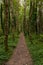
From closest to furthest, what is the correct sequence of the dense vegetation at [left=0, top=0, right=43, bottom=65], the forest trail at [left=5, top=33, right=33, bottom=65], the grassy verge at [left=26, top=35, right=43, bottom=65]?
the forest trail at [left=5, top=33, right=33, bottom=65] → the grassy verge at [left=26, top=35, right=43, bottom=65] → the dense vegetation at [left=0, top=0, right=43, bottom=65]

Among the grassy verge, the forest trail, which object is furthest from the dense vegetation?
the forest trail

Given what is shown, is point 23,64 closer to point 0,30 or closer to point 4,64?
point 4,64

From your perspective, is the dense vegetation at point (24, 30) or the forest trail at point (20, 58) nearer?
the forest trail at point (20, 58)

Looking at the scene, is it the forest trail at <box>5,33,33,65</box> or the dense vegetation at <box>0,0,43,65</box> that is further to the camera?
the dense vegetation at <box>0,0,43,65</box>

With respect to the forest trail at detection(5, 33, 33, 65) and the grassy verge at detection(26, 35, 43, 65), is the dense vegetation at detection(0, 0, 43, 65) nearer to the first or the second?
the grassy verge at detection(26, 35, 43, 65)

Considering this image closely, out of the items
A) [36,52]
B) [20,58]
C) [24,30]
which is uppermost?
[20,58]

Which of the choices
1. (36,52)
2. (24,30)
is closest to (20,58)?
(36,52)

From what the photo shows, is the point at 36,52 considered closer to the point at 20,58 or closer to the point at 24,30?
the point at 20,58

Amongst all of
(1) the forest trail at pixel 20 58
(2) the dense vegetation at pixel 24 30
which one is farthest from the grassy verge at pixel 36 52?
(1) the forest trail at pixel 20 58

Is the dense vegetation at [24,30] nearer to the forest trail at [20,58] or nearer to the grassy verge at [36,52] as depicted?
the grassy verge at [36,52]

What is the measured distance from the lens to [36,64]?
1091cm

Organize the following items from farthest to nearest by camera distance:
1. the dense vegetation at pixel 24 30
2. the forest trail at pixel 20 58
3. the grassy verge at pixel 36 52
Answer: the dense vegetation at pixel 24 30 < the grassy verge at pixel 36 52 < the forest trail at pixel 20 58

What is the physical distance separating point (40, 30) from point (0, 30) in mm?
9765

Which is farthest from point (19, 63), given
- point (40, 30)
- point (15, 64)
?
point (40, 30)
